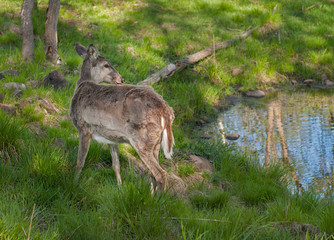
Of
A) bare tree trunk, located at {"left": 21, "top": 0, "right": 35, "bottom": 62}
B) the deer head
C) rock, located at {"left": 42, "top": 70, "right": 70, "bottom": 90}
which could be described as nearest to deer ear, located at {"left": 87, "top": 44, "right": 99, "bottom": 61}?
the deer head

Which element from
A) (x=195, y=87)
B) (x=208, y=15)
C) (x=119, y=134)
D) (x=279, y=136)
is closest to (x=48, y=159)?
(x=119, y=134)

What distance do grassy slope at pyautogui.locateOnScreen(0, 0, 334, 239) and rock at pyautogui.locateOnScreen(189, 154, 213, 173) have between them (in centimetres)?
19

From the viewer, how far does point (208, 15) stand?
16297mm

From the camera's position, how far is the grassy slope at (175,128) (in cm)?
394

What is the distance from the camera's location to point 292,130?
966 cm

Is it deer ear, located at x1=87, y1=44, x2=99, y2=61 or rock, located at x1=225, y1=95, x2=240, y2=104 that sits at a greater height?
deer ear, located at x1=87, y1=44, x2=99, y2=61

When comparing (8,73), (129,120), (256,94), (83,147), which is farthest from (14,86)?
(256,94)

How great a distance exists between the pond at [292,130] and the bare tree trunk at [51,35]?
4210 millimetres

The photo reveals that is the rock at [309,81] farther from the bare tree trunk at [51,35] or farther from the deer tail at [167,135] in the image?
the deer tail at [167,135]

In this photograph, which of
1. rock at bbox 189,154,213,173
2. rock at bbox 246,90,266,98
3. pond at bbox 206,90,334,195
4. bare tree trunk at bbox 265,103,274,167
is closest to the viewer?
rock at bbox 189,154,213,173

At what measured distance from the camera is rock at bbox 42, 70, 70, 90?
882 centimetres

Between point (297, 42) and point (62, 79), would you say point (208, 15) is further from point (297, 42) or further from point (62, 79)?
point (62, 79)

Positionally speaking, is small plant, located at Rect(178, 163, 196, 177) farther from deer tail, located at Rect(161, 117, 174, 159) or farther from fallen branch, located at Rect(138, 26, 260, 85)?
fallen branch, located at Rect(138, 26, 260, 85)

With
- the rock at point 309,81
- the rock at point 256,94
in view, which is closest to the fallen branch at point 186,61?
the rock at point 256,94
